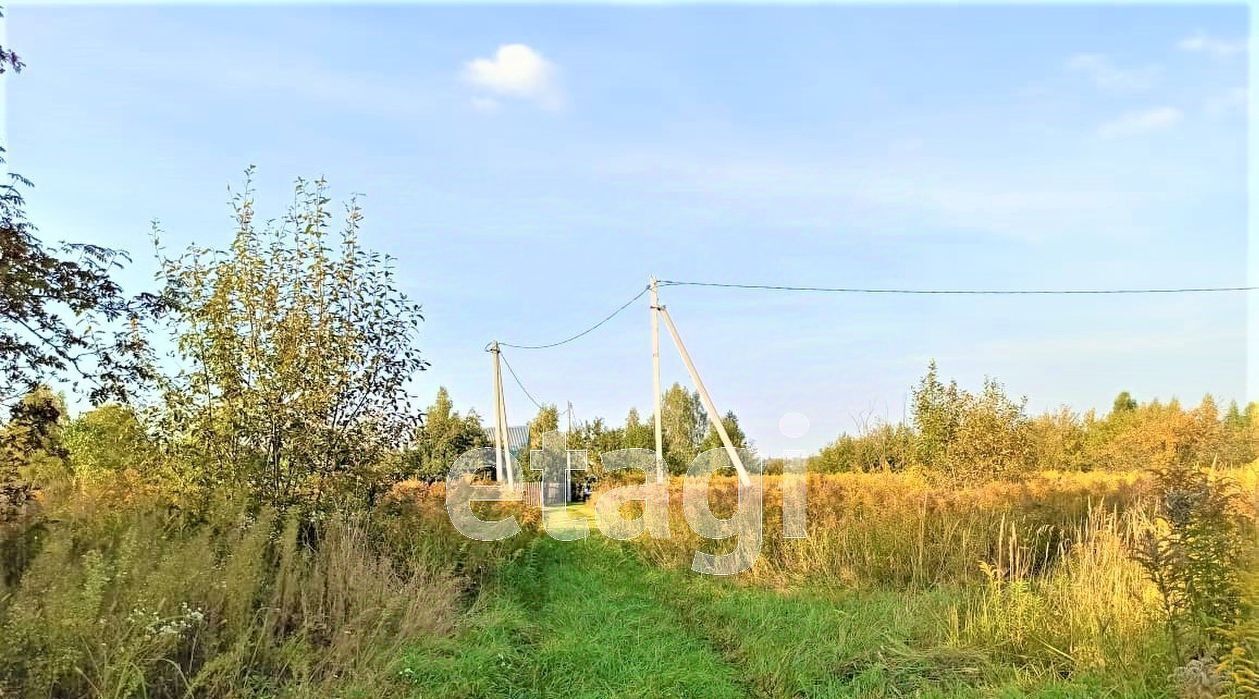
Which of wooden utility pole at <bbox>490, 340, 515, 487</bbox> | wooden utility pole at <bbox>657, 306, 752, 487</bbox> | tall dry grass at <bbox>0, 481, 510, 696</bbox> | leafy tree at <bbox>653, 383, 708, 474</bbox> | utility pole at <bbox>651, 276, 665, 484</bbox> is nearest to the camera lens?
Result: tall dry grass at <bbox>0, 481, 510, 696</bbox>

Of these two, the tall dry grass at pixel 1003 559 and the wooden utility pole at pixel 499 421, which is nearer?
the tall dry grass at pixel 1003 559

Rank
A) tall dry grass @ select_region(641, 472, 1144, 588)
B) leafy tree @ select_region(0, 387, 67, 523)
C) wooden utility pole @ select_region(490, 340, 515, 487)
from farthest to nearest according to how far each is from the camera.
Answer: wooden utility pole @ select_region(490, 340, 515, 487), tall dry grass @ select_region(641, 472, 1144, 588), leafy tree @ select_region(0, 387, 67, 523)

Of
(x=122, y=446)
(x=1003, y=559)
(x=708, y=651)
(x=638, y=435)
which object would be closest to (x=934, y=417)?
(x=1003, y=559)

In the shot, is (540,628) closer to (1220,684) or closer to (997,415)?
(1220,684)

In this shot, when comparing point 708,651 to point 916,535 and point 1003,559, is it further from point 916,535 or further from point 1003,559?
A: point 1003,559

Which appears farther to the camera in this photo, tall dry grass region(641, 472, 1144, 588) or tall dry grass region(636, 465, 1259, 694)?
tall dry grass region(641, 472, 1144, 588)

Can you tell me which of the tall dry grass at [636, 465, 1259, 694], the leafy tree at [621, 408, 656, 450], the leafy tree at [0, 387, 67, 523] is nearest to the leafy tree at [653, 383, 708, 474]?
the leafy tree at [621, 408, 656, 450]

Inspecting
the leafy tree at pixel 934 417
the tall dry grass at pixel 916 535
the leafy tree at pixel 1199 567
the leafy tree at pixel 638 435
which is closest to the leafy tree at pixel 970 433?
the leafy tree at pixel 934 417

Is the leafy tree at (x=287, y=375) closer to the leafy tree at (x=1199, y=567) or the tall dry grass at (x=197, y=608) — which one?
the tall dry grass at (x=197, y=608)

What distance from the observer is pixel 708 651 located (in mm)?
→ 6008

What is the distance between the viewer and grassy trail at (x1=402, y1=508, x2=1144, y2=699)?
16.1 feet

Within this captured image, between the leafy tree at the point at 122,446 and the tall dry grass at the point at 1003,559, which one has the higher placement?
the leafy tree at the point at 122,446

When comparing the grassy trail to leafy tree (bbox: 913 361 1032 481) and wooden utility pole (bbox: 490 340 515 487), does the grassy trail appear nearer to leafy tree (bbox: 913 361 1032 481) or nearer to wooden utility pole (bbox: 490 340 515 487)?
leafy tree (bbox: 913 361 1032 481)

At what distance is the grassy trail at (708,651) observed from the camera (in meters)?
4.89
